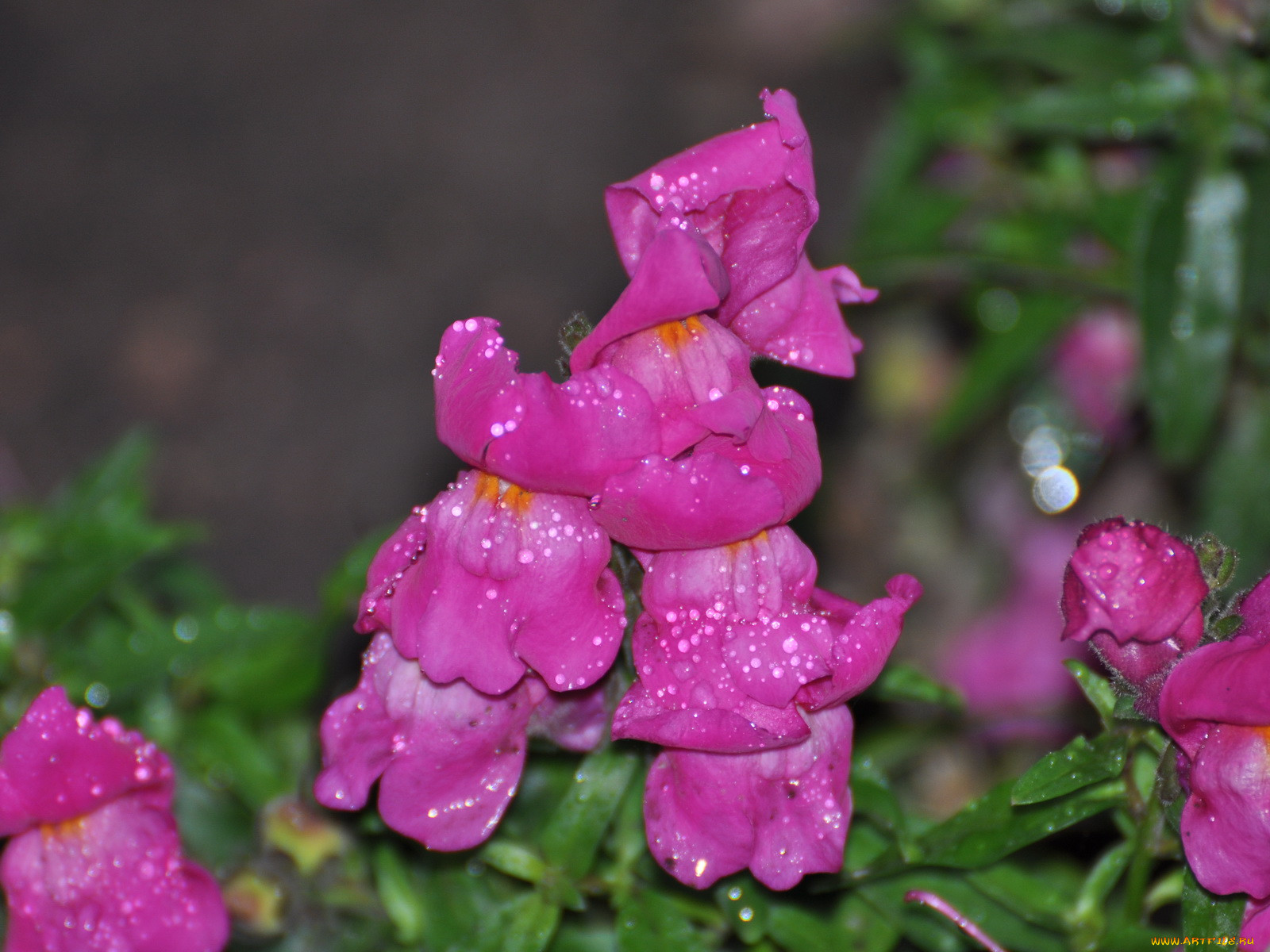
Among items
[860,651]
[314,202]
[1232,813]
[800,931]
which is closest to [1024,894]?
[800,931]

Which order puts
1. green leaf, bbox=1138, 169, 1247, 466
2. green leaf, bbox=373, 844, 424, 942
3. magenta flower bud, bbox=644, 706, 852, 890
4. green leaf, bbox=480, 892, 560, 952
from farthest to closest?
green leaf, bbox=1138, 169, 1247, 466, green leaf, bbox=373, 844, 424, 942, green leaf, bbox=480, 892, 560, 952, magenta flower bud, bbox=644, 706, 852, 890

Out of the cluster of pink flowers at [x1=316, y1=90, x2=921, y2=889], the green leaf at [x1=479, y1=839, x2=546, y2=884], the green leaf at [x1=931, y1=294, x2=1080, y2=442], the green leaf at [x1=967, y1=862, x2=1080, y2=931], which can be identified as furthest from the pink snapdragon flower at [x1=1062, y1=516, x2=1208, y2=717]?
the green leaf at [x1=931, y1=294, x2=1080, y2=442]

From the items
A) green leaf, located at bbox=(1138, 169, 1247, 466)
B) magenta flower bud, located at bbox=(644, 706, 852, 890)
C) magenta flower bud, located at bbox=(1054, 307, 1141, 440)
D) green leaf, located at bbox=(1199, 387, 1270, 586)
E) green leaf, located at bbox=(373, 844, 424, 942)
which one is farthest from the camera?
magenta flower bud, located at bbox=(1054, 307, 1141, 440)

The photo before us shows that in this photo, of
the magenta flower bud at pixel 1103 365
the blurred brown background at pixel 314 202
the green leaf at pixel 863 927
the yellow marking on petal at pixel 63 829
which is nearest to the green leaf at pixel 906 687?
the green leaf at pixel 863 927

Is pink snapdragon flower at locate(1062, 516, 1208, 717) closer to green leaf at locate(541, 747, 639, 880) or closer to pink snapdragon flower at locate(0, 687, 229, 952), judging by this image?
green leaf at locate(541, 747, 639, 880)

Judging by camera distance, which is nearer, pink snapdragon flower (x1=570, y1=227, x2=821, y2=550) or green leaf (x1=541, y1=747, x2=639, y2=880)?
pink snapdragon flower (x1=570, y1=227, x2=821, y2=550)

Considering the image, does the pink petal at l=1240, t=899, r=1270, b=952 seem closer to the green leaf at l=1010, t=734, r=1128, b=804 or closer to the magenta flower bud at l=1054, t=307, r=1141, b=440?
the green leaf at l=1010, t=734, r=1128, b=804

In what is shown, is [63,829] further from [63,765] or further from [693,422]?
[693,422]

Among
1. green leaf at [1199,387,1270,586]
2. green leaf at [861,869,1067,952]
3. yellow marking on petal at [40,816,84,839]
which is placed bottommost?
green leaf at [1199,387,1270,586]

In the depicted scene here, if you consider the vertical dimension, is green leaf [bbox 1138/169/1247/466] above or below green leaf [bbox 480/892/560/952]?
above
